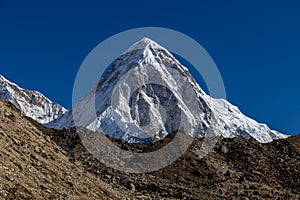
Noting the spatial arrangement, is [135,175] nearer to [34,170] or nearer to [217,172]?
[217,172]

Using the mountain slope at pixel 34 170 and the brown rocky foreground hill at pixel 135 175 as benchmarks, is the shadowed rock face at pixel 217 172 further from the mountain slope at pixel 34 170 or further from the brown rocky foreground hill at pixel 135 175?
the mountain slope at pixel 34 170

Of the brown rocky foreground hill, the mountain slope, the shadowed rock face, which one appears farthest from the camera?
the shadowed rock face

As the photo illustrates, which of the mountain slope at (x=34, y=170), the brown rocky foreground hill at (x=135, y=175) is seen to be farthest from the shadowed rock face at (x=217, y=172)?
the mountain slope at (x=34, y=170)

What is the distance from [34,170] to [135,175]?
17.8 meters

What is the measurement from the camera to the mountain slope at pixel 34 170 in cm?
2486

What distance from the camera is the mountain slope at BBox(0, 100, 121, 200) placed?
979 inches

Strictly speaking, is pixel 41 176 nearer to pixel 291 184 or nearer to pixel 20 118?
pixel 20 118

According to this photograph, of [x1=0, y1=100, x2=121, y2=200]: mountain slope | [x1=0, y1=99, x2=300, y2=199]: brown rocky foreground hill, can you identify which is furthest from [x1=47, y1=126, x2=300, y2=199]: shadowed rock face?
[x1=0, y1=100, x2=121, y2=200]: mountain slope

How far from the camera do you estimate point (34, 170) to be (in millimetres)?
28359

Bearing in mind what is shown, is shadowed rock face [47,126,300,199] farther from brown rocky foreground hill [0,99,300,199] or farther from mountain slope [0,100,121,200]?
mountain slope [0,100,121,200]

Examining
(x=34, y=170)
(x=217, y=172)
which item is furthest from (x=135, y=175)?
(x=34, y=170)

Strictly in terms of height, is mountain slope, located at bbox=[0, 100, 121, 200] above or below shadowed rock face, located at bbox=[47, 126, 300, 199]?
below

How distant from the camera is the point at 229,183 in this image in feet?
149

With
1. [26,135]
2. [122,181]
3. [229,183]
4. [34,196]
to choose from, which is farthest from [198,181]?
[34,196]
